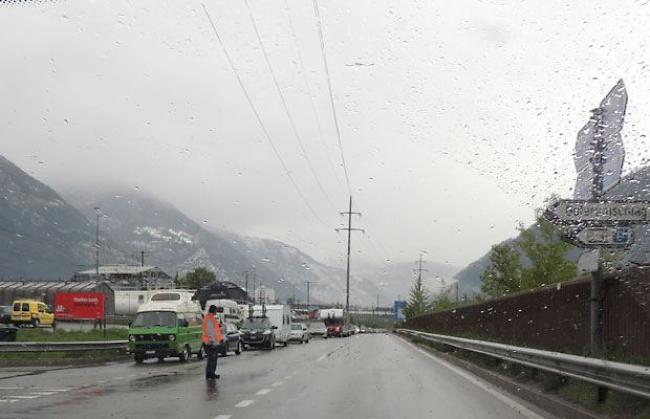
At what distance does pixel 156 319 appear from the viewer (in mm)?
27797

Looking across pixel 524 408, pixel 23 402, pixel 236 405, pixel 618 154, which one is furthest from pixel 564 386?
pixel 23 402

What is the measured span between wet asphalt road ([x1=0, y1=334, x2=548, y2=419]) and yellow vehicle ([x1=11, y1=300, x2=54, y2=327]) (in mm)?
38253

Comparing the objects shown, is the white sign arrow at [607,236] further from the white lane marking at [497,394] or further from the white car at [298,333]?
the white car at [298,333]

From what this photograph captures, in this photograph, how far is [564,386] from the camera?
43.3 feet

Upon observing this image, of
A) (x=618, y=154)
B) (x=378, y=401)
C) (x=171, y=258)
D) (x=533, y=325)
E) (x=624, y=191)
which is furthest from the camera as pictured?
(x=171, y=258)

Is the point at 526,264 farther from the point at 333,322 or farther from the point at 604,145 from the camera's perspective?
the point at 333,322

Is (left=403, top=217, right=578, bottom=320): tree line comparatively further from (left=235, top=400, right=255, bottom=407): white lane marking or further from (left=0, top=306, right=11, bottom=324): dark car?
(left=0, top=306, right=11, bottom=324): dark car

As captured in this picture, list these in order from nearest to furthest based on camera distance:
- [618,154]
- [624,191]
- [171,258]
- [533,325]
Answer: [618,154], [624,191], [533,325], [171,258]

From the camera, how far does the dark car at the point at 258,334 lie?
41.8 m

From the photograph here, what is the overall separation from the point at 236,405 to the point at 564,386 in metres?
5.38

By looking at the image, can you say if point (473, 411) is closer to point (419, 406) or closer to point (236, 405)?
point (419, 406)

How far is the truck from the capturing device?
90.2m

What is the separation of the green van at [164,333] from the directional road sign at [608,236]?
59.4 feet

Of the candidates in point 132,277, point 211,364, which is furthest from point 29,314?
point 132,277
